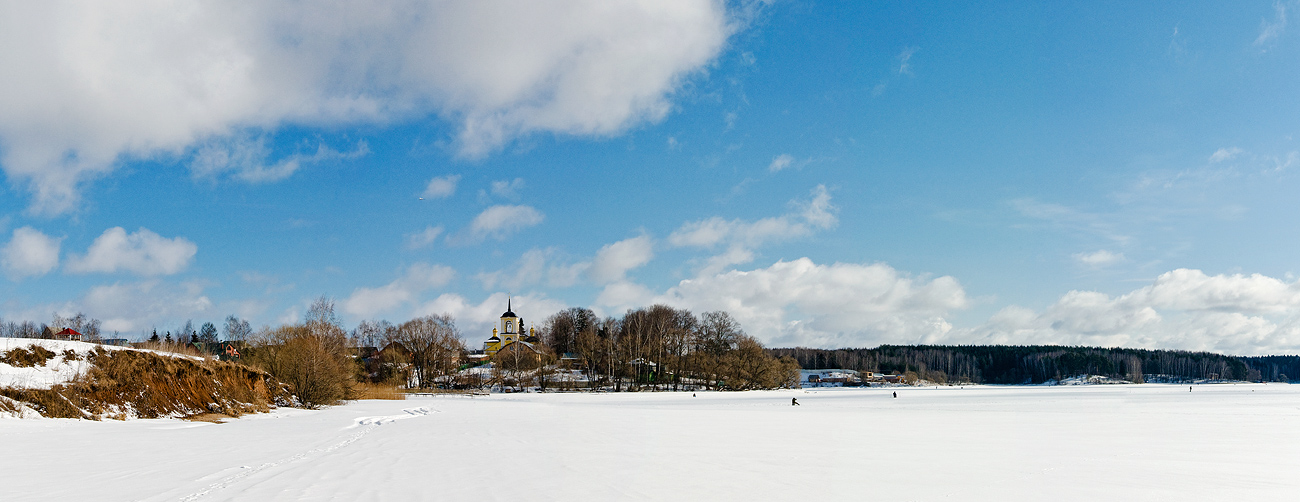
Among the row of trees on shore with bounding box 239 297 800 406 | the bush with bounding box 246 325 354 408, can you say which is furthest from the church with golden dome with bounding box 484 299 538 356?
the bush with bounding box 246 325 354 408

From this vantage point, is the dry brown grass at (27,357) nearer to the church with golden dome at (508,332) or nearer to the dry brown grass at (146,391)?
the dry brown grass at (146,391)

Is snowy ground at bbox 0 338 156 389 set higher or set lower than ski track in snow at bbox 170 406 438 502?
higher

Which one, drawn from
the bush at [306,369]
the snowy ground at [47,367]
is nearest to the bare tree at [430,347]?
the bush at [306,369]

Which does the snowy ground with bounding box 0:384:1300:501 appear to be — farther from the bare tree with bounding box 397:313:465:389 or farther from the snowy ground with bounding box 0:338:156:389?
the bare tree with bounding box 397:313:465:389

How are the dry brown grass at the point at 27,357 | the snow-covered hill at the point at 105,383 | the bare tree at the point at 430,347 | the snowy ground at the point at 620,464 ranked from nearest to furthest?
1. the snowy ground at the point at 620,464
2. the snow-covered hill at the point at 105,383
3. the dry brown grass at the point at 27,357
4. the bare tree at the point at 430,347

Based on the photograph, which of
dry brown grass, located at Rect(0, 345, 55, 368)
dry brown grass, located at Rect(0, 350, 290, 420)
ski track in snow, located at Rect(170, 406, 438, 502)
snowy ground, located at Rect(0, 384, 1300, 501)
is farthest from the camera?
dry brown grass, located at Rect(0, 345, 55, 368)

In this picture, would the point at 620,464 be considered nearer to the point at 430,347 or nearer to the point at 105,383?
the point at 105,383

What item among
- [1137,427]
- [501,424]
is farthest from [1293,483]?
[501,424]

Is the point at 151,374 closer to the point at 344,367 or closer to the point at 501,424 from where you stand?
the point at 501,424

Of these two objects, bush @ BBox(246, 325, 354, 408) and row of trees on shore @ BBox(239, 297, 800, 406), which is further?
row of trees on shore @ BBox(239, 297, 800, 406)

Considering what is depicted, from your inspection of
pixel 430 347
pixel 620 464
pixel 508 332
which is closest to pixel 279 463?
pixel 620 464

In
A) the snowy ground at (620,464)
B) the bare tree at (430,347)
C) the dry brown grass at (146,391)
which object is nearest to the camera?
the snowy ground at (620,464)

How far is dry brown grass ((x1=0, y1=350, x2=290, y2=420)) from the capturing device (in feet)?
68.6

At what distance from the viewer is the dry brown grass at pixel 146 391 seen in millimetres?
20922
